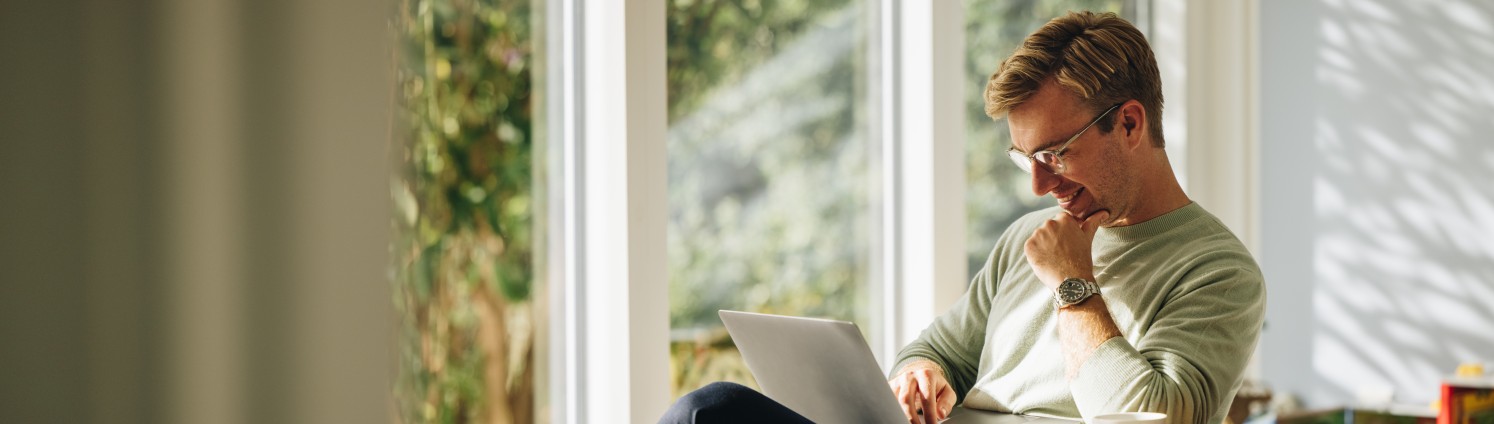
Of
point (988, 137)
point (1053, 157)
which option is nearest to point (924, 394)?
point (1053, 157)

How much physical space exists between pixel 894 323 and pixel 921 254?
0.17m

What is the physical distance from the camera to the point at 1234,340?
1.35m

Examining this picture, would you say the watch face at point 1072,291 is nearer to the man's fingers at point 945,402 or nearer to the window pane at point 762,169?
the man's fingers at point 945,402

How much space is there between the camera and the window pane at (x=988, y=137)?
2.66 meters

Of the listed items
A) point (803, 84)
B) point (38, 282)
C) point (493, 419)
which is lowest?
point (493, 419)

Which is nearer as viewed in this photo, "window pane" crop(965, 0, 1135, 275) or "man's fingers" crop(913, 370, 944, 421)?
"man's fingers" crop(913, 370, 944, 421)

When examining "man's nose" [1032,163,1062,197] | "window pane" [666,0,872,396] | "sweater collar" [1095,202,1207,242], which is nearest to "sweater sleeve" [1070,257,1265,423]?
"sweater collar" [1095,202,1207,242]

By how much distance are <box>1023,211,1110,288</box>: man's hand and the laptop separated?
0.27 metres

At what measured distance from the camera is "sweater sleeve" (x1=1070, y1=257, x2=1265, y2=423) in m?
1.28

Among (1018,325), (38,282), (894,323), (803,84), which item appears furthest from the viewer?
(894,323)

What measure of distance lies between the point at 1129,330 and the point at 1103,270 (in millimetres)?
103

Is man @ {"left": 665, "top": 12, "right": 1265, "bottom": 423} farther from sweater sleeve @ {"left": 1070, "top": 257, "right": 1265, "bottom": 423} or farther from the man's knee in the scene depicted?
the man's knee

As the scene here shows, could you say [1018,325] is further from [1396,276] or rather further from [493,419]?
[1396,276]

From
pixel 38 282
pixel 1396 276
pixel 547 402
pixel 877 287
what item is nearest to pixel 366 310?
pixel 38 282
